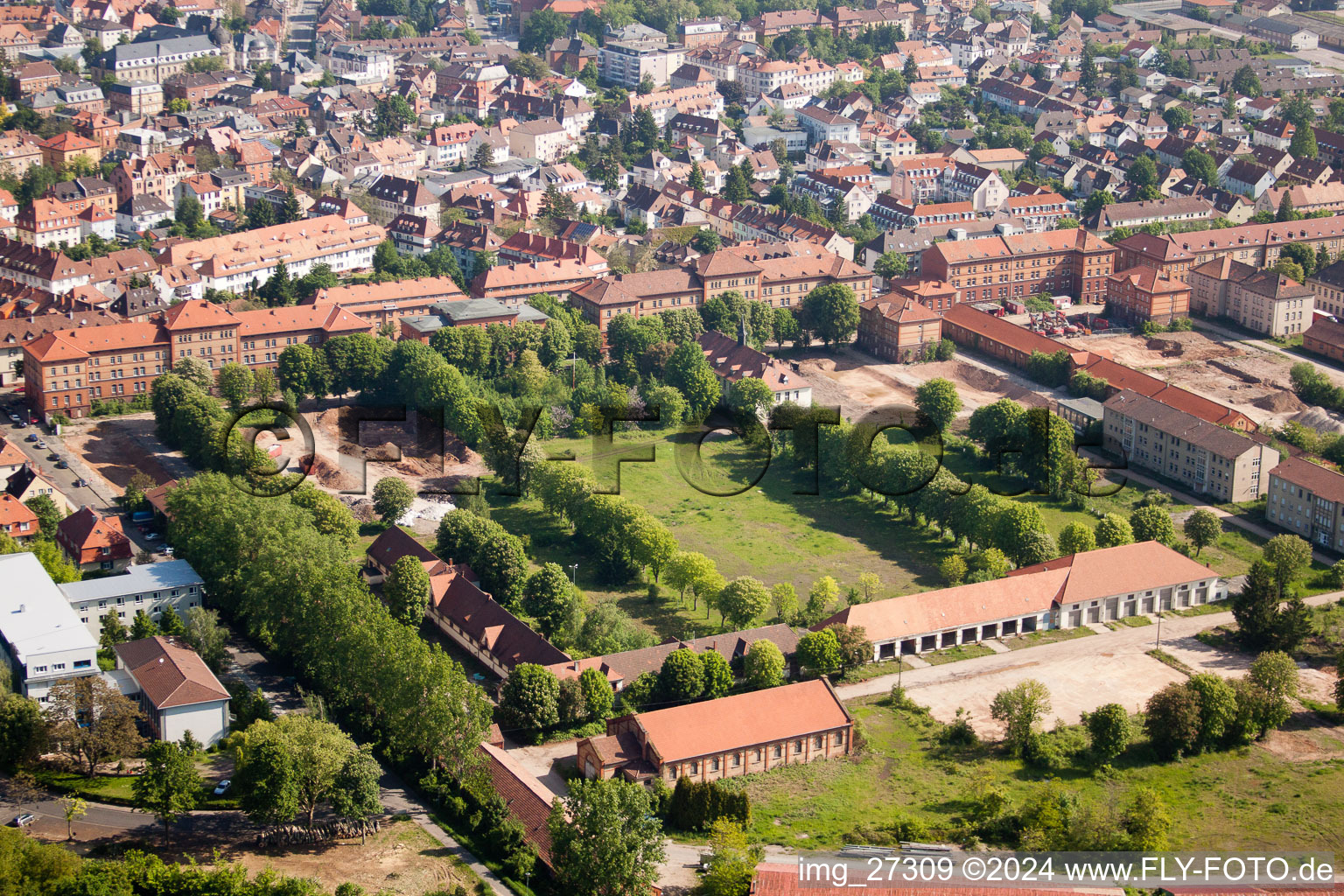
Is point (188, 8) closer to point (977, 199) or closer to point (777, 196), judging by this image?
point (777, 196)

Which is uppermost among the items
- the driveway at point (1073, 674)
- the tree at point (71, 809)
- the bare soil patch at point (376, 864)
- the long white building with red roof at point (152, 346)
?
the long white building with red roof at point (152, 346)

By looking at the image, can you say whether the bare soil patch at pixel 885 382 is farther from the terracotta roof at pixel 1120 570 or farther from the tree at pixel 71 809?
the tree at pixel 71 809

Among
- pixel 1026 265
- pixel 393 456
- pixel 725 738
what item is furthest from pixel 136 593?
pixel 1026 265

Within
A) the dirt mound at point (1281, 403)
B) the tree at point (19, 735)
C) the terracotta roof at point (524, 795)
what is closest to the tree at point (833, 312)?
the dirt mound at point (1281, 403)

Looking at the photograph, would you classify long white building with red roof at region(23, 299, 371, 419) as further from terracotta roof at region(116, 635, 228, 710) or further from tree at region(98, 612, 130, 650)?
terracotta roof at region(116, 635, 228, 710)

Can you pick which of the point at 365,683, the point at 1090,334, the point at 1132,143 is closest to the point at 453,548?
the point at 365,683

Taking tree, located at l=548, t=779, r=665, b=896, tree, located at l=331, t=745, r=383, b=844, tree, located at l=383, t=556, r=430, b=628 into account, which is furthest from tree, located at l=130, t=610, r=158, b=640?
tree, located at l=548, t=779, r=665, b=896

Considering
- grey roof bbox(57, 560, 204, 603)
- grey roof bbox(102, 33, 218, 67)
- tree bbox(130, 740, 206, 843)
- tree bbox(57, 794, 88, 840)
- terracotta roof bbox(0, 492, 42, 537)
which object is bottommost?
tree bbox(57, 794, 88, 840)
